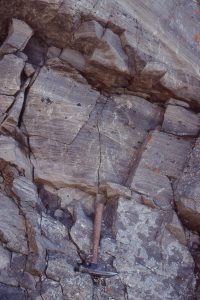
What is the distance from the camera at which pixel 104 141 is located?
7215mm

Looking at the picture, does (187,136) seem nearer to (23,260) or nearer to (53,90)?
(53,90)

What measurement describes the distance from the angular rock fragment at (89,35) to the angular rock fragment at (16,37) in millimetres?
668

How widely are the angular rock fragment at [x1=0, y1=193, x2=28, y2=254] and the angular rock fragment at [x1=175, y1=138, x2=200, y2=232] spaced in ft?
7.08

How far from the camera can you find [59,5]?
22.9 ft

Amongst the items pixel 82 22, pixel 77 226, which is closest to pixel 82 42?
pixel 82 22

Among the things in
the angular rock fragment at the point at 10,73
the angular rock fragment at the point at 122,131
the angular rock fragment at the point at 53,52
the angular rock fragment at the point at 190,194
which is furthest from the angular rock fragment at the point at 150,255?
the angular rock fragment at the point at 53,52

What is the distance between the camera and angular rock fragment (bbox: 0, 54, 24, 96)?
6.93 metres

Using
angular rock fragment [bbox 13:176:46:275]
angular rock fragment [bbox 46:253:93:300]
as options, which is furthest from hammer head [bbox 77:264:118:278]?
angular rock fragment [bbox 13:176:46:275]

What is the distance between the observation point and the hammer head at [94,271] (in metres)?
6.20

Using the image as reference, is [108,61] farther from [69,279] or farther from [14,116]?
[69,279]

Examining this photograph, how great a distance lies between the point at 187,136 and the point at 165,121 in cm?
38

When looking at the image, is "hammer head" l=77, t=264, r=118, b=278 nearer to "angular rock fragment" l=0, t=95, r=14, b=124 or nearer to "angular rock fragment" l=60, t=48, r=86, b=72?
"angular rock fragment" l=0, t=95, r=14, b=124

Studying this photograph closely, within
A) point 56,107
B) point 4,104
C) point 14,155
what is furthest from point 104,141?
point 4,104

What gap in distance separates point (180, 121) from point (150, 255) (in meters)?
2.02
